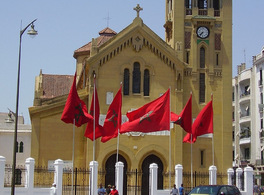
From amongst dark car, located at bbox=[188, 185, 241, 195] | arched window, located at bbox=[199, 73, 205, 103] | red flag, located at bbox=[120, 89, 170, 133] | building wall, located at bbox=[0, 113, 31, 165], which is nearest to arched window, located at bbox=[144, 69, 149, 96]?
arched window, located at bbox=[199, 73, 205, 103]

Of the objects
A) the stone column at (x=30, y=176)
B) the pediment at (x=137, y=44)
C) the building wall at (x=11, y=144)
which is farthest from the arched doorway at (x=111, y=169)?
the building wall at (x=11, y=144)

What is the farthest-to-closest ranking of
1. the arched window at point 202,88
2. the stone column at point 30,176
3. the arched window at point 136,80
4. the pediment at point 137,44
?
1. the arched window at point 202,88
2. the arched window at point 136,80
3. the pediment at point 137,44
4. the stone column at point 30,176

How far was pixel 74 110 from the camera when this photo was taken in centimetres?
3603

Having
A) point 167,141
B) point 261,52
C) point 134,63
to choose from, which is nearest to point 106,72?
point 134,63

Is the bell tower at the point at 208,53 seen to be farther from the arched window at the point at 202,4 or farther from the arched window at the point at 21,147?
the arched window at the point at 21,147

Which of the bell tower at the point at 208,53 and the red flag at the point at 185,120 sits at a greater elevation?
the bell tower at the point at 208,53

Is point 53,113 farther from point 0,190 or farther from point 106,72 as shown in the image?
point 0,190

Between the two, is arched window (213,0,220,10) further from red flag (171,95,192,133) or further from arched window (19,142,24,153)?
arched window (19,142,24,153)

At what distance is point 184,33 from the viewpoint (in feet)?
161

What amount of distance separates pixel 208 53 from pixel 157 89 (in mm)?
5190

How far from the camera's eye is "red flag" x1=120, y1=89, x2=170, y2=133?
37.3 meters

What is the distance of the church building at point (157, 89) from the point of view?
46.1 m

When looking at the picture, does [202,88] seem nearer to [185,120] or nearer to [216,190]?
[185,120]

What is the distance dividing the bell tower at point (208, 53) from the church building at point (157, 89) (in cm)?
8
